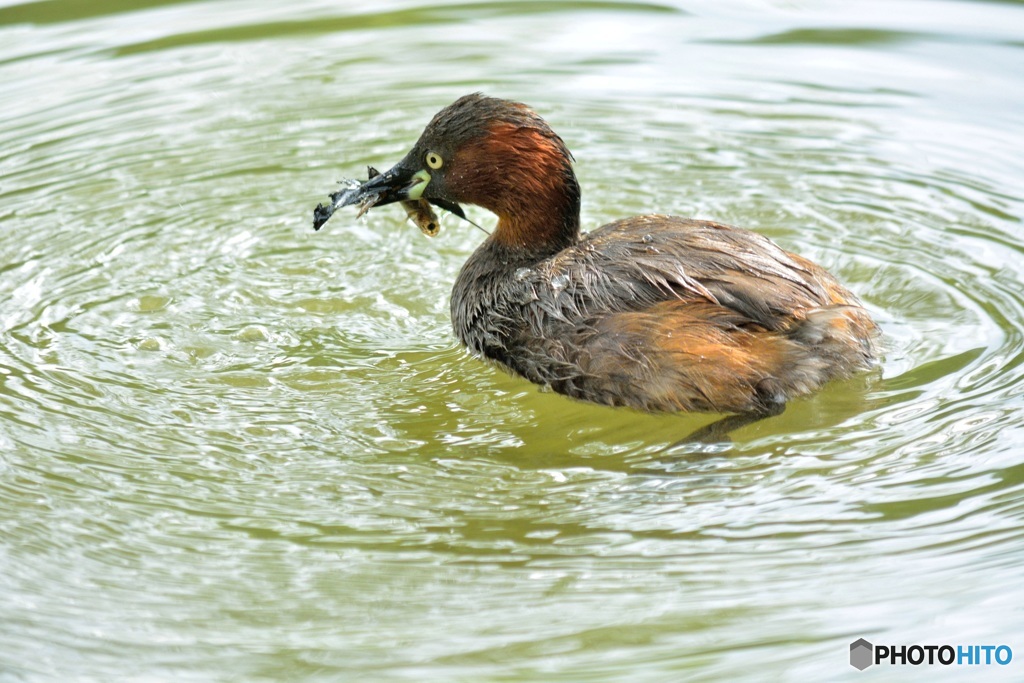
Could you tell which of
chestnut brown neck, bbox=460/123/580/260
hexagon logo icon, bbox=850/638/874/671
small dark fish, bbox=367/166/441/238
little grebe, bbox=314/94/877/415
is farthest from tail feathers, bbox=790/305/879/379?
→ small dark fish, bbox=367/166/441/238

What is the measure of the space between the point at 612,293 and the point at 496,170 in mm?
850

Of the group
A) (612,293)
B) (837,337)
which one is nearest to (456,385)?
(612,293)

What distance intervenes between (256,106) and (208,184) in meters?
1.14

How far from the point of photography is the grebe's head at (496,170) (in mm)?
5461

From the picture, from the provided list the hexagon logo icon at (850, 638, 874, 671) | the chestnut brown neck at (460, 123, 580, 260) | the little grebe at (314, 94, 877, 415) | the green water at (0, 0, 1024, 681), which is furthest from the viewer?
the chestnut brown neck at (460, 123, 580, 260)

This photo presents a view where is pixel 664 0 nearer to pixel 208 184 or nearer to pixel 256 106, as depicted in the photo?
pixel 256 106

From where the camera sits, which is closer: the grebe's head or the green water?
the green water

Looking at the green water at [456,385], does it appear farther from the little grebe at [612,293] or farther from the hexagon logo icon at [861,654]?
the little grebe at [612,293]

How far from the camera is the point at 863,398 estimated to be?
5.11m

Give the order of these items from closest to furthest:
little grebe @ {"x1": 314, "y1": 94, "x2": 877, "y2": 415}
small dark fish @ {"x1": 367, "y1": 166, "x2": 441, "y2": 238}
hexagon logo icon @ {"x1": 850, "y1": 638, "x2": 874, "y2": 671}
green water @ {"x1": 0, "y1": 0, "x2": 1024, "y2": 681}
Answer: hexagon logo icon @ {"x1": 850, "y1": 638, "x2": 874, "y2": 671} → green water @ {"x1": 0, "y1": 0, "x2": 1024, "y2": 681} → little grebe @ {"x1": 314, "y1": 94, "x2": 877, "y2": 415} → small dark fish @ {"x1": 367, "y1": 166, "x2": 441, "y2": 238}

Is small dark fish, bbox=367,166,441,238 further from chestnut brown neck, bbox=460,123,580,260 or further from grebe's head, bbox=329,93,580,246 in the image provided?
chestnut brown neck, bbox=460,123,580,260

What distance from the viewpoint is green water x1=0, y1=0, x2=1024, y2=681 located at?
12.8 feet

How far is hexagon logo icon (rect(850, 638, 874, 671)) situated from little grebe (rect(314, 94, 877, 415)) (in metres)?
1.27

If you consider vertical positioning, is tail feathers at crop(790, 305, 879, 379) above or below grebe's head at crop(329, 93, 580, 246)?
below
